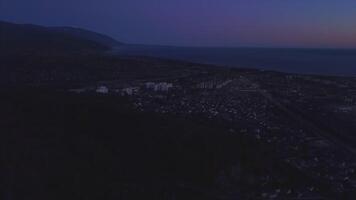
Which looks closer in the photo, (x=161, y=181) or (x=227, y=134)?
(x=161, y=181)

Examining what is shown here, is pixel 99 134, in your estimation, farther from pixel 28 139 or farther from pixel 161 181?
pixel 161 181

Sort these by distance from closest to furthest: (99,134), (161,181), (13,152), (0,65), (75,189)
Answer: (75,189), (161,181), (13,152), (99,134), (0,65)

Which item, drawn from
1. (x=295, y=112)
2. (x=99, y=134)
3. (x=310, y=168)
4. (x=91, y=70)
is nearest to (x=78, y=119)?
(x=99, y=134)

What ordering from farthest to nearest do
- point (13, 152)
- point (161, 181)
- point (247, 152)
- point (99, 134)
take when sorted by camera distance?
point (99, 134) < point (247, 152) < point (13, 152) < point (161, 181)

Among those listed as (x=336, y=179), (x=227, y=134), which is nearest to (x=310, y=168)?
(x=336, y=179)

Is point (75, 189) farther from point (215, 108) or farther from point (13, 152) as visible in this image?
point (215, 108)

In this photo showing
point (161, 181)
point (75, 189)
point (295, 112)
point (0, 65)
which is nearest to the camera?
point (75, 189)

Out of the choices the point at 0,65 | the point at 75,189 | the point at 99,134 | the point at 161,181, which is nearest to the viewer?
the point at 75,189

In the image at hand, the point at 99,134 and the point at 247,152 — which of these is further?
the point at 99,134
